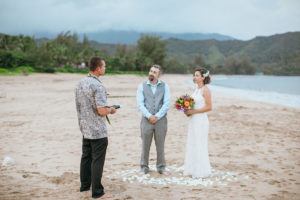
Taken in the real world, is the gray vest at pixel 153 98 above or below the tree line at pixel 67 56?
below

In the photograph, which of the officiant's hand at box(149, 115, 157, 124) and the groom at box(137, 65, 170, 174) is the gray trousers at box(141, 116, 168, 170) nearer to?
the groom at box(137, 65, 170, 174)

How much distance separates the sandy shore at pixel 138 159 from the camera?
430 centimetres

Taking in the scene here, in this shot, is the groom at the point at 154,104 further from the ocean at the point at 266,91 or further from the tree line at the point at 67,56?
the ocean at the point at 266,91

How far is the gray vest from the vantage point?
4.88 m

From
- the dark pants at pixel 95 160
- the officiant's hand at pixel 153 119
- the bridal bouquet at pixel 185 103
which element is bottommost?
the dark pants at pixel 95 160

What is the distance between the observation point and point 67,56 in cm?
5950

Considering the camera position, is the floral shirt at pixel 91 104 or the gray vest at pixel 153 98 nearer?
the floral shirt at pixel 91 104

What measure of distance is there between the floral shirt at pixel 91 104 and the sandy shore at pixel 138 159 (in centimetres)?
118

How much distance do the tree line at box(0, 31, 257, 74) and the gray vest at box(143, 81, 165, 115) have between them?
0.95m

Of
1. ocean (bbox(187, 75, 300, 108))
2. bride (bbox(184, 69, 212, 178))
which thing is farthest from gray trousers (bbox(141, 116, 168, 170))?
ocean (bbox(187, 75, 300, 108))

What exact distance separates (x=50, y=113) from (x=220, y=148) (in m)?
8.22

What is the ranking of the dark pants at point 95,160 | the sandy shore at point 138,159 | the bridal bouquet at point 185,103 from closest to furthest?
1. the dark pants at point 95,160
2. the sandy shore at point 138,159
3. the bridal bouquet at point 185,103

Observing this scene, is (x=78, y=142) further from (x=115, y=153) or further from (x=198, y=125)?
(x=198, y=125)

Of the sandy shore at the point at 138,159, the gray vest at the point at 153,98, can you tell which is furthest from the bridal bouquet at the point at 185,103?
the sandy shore at the point at 138,159
